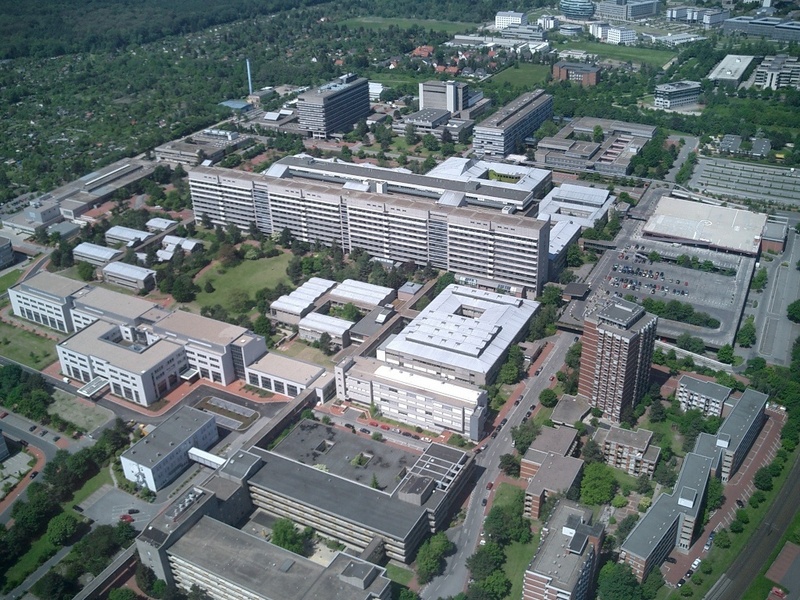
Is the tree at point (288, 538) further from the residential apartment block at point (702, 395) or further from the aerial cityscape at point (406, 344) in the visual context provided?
the residential apartment block at point (702, 395)

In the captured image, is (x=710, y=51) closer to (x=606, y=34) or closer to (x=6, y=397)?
(x=606, y=34)

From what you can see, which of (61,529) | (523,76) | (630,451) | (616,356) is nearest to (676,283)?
(616,356)

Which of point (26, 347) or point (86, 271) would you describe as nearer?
point (26, 347)

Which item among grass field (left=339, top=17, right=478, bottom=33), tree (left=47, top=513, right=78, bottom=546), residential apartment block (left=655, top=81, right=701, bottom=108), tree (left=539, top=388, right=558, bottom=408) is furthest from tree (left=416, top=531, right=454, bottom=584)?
grass field (left=339, top=17, right=478, bottom=33)

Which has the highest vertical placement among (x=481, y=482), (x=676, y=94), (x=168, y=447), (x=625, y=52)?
(x=676, y=94)

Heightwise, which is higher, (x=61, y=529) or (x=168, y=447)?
(x=168, y=447)

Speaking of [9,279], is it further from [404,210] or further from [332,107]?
[332,107]
